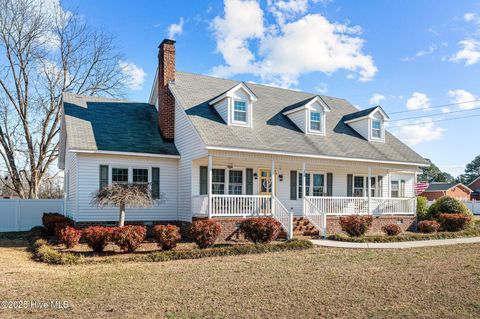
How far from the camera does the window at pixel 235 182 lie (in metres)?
19.1

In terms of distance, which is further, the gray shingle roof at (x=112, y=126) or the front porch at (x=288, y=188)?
the gray shingle roof at (x=112, y=126)

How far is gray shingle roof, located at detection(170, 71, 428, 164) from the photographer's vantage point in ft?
57.8

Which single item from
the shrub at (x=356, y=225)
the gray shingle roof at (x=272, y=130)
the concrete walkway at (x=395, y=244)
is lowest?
the concrete walkway at (x=395, y=244)

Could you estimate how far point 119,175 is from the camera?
17.5m

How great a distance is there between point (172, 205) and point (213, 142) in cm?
429

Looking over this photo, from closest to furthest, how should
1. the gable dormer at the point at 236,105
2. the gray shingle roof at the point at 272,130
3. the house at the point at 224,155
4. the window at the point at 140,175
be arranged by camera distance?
1. the house at the point at 224,155
2. the gray shingle roof at the point at 272,130
3. the window at the point at 140,175
4. the gable dormer at the point at 236,105

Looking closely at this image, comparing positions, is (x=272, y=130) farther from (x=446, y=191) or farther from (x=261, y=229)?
(x=446, y=191)

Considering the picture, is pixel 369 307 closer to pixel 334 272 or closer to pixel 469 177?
pixel 334 272

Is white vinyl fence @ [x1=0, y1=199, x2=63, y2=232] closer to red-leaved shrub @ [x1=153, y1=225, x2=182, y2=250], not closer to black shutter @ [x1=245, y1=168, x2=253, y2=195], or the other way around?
black shutter @ [x1=245, y1=168, x2=253, y2=195]

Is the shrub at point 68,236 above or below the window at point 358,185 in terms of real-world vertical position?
below

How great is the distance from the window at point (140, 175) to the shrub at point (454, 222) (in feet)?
48.0

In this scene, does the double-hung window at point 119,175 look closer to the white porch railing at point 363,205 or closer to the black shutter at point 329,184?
the white porch railing at point 363,205

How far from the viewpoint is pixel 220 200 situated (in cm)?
1677

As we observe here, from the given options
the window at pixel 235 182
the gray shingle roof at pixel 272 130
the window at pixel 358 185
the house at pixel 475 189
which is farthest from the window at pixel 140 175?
the house at pixel 475 189
